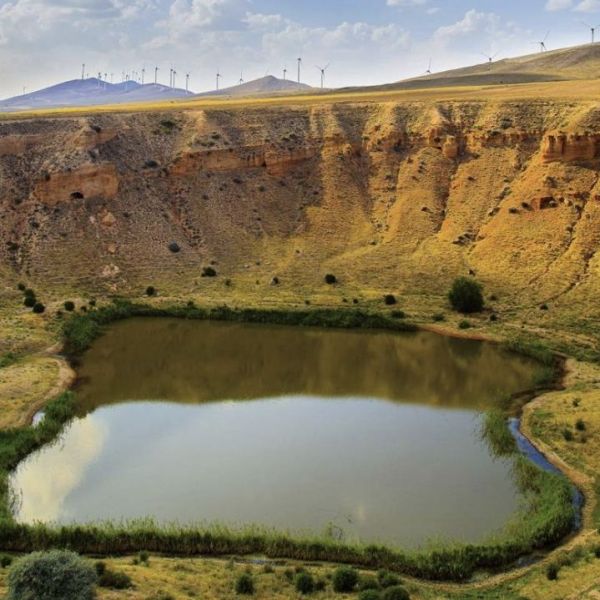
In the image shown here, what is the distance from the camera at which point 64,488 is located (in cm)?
3116

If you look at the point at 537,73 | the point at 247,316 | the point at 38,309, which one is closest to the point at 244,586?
the point at 247,316

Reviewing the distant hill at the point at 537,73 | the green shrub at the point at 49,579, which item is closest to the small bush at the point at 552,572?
the green shrub at the point at 49,579

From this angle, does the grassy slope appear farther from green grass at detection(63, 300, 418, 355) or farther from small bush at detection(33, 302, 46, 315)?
green grass at detection(63, 300, 418, 355)

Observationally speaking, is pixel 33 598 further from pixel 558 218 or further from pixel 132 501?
pixel 558 218

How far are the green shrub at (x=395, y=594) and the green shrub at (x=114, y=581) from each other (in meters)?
7.09

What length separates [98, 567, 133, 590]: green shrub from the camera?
2255 cm

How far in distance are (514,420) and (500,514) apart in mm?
10589

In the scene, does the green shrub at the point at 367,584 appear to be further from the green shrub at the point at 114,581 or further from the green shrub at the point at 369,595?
the green shrub at the point at 114,581

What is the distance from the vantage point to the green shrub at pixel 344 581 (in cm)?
2364

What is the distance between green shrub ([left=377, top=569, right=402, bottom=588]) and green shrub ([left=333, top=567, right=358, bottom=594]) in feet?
2.56

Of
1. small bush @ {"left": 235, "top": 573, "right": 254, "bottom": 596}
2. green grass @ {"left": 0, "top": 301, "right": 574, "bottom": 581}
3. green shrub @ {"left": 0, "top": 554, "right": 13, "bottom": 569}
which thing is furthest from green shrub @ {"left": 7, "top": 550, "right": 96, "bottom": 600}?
green grass @ {"left": 0, "top": 301, "right": 574, "bottom": 581}

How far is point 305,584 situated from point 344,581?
114 centimetres

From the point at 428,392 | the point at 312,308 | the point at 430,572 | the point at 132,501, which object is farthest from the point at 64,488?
the point at 312,308

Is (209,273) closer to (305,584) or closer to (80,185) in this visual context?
(80,185)
